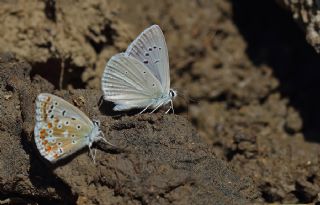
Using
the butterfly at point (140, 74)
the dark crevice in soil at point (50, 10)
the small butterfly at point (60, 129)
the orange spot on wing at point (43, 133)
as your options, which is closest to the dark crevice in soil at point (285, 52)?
the butterfly at point (140, 74)

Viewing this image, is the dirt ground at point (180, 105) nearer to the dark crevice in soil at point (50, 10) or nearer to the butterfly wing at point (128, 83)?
the dark crevice in soil at point (50, 10)

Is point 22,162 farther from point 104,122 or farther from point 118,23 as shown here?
point 118,23

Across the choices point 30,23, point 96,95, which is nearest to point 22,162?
point 96,95

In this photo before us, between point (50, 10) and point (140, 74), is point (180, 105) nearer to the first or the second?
point (140, 74)

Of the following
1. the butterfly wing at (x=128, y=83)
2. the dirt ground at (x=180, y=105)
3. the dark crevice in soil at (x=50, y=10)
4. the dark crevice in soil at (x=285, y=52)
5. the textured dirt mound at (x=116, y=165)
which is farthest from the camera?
the dark crevice in soil at (x=285, y=52)

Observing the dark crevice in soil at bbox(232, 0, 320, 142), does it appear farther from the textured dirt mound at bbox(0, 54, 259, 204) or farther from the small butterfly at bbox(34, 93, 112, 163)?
the small butterfly at bbox(34, 93, 112, 163)
